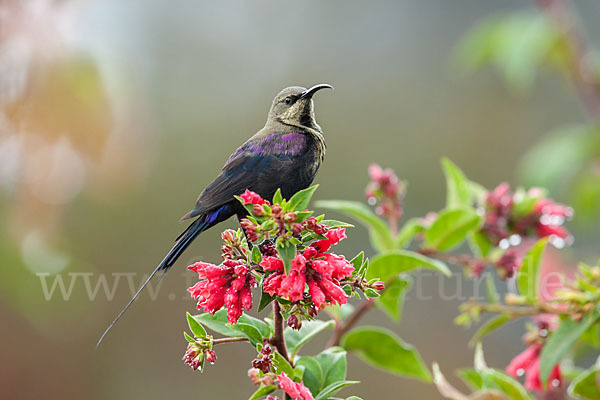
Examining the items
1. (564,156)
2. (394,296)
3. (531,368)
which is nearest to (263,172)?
(394,296)

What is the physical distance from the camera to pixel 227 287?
2.15 ft

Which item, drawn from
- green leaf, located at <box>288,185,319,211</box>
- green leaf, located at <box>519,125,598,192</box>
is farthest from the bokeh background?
green leaf, located at <box>288,185,319,211</box>

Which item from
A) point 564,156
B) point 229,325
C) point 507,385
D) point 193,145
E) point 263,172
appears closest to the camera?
point 229,325

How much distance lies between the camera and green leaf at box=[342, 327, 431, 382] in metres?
0.99

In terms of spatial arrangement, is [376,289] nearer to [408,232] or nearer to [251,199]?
[251,199]

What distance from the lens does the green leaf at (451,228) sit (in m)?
1.05

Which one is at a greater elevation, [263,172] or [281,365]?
[263,172]

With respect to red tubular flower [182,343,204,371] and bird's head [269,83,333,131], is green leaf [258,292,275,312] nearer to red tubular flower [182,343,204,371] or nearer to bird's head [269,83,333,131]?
red tubular flower [182,343,204,371]

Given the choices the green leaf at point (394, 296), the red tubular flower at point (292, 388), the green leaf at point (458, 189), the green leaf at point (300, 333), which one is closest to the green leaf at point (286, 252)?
the red tubular flower at point (292, 388)

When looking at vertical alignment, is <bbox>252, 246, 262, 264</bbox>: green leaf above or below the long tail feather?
below

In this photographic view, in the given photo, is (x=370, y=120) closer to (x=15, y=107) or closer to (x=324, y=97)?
(x=324, y=97)

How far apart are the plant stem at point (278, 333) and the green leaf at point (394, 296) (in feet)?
1.21

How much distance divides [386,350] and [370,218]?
0.67ft

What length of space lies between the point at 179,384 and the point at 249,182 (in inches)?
85.0
